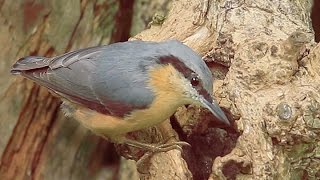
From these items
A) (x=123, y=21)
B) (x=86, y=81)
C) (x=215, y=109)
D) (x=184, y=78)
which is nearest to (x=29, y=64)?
(x=86, y=81)

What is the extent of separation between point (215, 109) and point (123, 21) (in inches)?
43.2

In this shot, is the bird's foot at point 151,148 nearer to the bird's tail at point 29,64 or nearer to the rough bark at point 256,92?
the rough bark at point 256,92

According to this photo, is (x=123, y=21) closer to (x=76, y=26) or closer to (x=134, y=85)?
(x=76, y=26)

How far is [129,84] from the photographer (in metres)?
1.73

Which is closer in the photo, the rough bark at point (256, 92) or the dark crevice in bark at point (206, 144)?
the rough bark at point (256, 92)

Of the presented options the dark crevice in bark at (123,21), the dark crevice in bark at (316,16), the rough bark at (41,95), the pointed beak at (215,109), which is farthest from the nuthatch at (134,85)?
the dark crevice in bark at (316,16)

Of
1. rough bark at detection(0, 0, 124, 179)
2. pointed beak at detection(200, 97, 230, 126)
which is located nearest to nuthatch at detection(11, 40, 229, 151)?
pointed beak at detection(200, 97, 230, 126)

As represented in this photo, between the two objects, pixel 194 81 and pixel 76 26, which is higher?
pixel 194 81

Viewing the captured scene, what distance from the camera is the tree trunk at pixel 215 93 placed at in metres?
1.64

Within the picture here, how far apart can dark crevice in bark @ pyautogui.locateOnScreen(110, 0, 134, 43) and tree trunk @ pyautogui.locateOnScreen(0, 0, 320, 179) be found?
60 mm

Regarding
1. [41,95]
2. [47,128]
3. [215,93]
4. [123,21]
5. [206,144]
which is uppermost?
[215,93]

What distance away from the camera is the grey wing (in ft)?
5.68

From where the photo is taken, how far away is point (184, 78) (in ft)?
5.61

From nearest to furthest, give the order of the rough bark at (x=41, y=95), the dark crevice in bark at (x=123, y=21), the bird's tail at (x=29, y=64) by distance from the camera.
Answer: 1. the bird's tail at (x=29, y=64)
2. the rough bark at (x=41, y=95)
3. the dark crevice in bark at (x=123, y=21)
